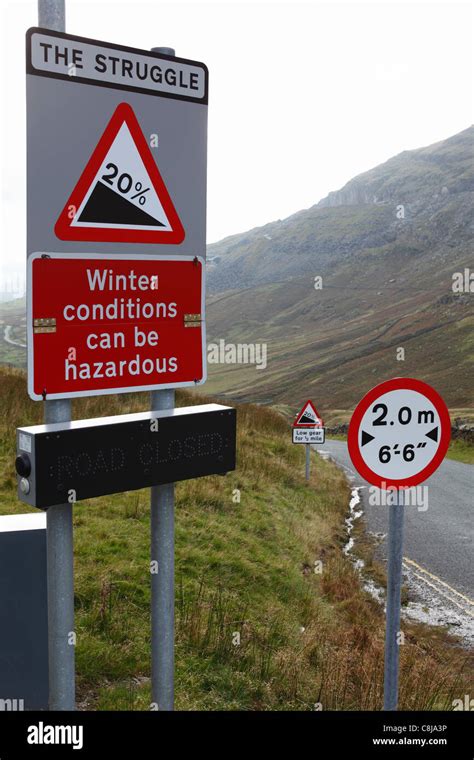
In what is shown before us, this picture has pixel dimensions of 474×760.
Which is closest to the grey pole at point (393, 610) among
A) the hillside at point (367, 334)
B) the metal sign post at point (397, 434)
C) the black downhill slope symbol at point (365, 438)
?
the metal sign post at point (397, 434)

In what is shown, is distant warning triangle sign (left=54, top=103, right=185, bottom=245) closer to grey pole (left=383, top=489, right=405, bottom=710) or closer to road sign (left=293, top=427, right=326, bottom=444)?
grey pole (left=383, top=489, right=405, bottom=710)

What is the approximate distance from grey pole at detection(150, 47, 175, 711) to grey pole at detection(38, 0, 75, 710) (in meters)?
0.48

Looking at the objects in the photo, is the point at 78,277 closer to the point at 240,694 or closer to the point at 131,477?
the point at 131,477

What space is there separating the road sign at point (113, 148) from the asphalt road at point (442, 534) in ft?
27.3

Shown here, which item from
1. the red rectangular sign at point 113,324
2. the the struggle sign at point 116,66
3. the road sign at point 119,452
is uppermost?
the the struggle sign at point 116,66

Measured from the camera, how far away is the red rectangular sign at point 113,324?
2971 millimetres

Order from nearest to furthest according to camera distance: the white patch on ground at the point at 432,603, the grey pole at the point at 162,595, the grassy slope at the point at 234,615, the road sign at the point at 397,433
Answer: the grey pole at the point at 162,595 < the road sign at the point at 397,433 < the grassy slope at the point at 234,615 < the white patch on ground at the point at 432,603

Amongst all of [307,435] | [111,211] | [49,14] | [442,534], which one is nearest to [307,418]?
[307,435]

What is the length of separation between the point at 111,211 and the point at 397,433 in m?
2.30

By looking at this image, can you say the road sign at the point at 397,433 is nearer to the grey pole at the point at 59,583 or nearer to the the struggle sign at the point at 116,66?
the grey pole at the point at 59,583

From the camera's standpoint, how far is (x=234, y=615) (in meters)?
6.78

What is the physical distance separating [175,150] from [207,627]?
446cm

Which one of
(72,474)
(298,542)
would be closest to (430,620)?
(298,542)

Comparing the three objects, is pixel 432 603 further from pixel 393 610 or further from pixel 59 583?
pixel 59 583
